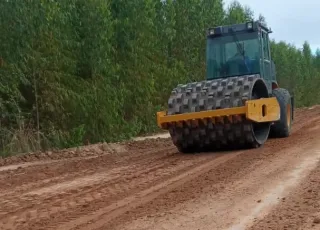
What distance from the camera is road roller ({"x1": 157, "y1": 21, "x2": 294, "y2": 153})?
1019 centimetres

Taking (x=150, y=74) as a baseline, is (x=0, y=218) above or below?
below

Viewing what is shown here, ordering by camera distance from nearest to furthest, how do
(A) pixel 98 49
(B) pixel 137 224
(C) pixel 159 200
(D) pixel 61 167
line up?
(B) pixel 137 224, (C) pixel 159 200, (D) pixel 61 167, (A) pixel 98 49

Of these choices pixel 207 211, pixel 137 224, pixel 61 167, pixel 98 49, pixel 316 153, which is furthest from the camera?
pixel 98 49

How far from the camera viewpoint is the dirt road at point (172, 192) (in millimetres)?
5289

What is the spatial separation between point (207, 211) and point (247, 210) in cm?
42

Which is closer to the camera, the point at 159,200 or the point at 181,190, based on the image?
the point at 159,200

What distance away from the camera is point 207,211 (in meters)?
5.60

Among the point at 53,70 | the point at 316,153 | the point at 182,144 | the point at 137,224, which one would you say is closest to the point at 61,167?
the point at 182,144

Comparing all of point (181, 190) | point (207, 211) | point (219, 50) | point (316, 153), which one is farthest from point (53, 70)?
point (207, 211)

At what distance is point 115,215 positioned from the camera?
565 cm

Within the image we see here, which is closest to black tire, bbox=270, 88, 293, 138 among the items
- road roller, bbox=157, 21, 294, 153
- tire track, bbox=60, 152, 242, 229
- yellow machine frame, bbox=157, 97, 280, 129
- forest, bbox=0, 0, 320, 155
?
road roller, bbox=157, 21, 294, 153

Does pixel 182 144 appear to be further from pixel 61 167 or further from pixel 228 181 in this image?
pixel 228 181

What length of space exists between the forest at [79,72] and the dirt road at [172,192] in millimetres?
5344

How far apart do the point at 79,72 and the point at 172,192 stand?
12.5 metres
